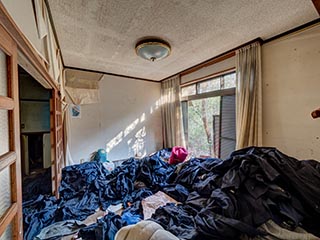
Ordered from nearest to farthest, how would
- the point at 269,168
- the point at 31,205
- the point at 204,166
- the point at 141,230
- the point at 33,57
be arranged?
the point at 141,230, the point at 33,57, the point at 269,168, the point at 31,205, the point at 204,166

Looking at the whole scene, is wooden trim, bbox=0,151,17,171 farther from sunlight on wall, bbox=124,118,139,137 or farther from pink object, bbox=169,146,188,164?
sunlight on wall, bbox=124,118,139,137

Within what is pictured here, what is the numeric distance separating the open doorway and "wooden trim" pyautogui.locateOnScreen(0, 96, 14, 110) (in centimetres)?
204

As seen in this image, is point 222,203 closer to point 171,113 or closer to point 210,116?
point 210,116

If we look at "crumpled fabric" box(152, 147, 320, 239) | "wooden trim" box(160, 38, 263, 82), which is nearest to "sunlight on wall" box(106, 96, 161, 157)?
"wooden trim" box(160, 38, 263, 82)

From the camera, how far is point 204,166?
2359 millimetres

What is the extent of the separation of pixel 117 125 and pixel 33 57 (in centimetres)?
294

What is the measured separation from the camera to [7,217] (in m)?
0.73

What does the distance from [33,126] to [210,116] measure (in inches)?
127

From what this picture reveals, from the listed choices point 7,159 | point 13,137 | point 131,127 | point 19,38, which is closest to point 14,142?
point 13,137

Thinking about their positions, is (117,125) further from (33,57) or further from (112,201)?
(33,57)

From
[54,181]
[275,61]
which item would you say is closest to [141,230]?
[54,181]

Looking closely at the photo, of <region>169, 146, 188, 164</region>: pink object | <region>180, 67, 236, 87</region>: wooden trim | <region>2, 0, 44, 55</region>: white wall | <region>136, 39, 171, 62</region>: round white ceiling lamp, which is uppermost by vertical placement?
<region>136, 39, 171, 62</region>: round white ceiling lamp

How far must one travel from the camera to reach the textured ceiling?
63.9 inches

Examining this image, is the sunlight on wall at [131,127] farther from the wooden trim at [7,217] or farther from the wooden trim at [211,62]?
the wooden trim at [7,217]
